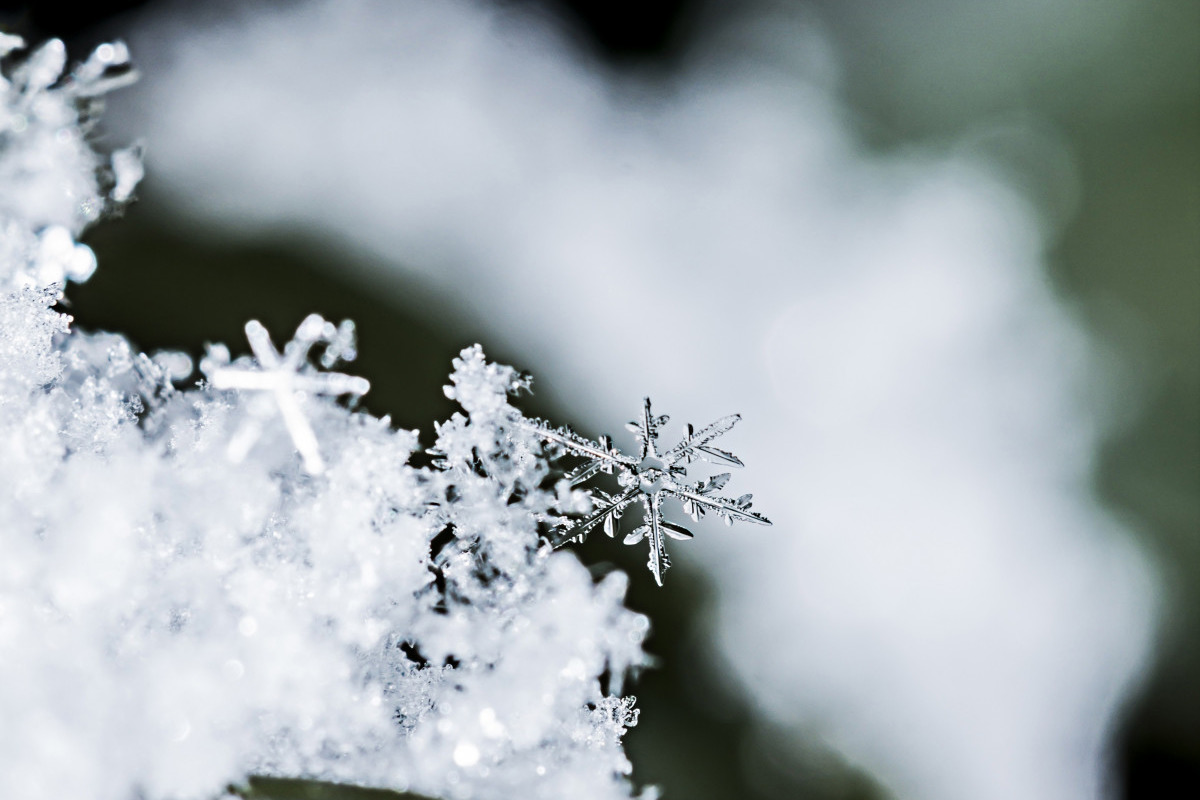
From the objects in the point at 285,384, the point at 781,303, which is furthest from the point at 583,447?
the point at 781,303

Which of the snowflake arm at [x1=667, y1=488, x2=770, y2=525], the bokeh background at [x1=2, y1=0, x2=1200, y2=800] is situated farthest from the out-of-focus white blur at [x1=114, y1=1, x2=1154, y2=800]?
the snowflake arm at [x1=667, y1=488, x2=770, y2=525]

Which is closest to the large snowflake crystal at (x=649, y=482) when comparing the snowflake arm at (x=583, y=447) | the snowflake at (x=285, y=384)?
the snowflake arm at (x=583, y=447)

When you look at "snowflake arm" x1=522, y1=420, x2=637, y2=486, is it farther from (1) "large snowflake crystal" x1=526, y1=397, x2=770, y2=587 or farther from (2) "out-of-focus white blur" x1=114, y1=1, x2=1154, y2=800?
(2) "out-of-focus white blur" x1=114, y1=1, x2=1154, y2=800

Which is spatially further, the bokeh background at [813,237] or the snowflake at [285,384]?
the bokeh background at [813,237]

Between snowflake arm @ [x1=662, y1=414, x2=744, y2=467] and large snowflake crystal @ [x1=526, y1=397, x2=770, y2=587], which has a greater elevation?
snowflake arm @ [x1=662, y1=414, x2=744, y2=467]

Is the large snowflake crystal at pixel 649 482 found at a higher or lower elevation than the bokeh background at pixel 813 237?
lower

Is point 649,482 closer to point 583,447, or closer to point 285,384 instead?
point 583,447

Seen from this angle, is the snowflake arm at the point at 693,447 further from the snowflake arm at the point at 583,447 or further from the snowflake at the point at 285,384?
the snowflake at the point at 285,384
